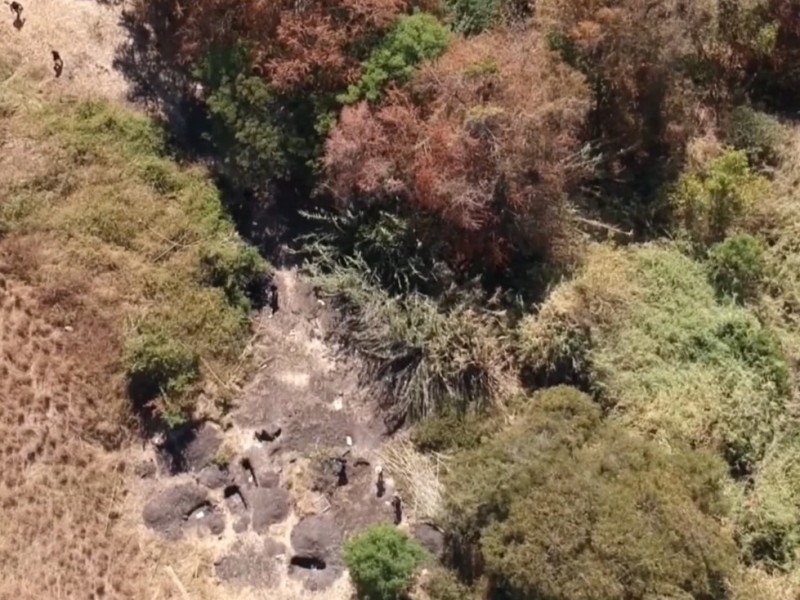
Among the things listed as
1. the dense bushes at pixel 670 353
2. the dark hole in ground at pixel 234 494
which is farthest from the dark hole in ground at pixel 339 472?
the dense bushes at pixel 670 353

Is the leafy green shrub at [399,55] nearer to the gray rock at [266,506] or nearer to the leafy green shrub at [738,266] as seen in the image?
the leafy green shrub at [738,266]

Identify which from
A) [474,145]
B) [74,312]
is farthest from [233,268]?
[474,145]

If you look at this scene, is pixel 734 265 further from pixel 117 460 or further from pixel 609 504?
pixel 117 460

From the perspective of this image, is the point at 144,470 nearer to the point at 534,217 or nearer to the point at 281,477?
the point at 281,477

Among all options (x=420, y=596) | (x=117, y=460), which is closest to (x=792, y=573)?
(x=420, y=596)

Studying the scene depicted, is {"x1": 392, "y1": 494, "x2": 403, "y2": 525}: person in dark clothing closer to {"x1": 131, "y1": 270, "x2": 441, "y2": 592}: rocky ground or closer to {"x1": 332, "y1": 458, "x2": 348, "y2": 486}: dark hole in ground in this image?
{"x1": 131, "y1": 270, "x2": 441, "y2": 592}: rocky ground

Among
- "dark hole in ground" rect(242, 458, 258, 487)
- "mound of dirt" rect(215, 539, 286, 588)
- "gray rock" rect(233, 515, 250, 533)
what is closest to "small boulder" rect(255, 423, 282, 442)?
"dark hole in ground" rect(242, 458, 258, 487)
